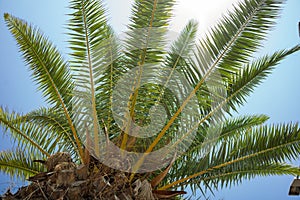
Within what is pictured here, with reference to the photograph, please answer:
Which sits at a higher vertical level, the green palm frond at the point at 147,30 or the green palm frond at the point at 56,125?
the green palm frond at the point at 147,30

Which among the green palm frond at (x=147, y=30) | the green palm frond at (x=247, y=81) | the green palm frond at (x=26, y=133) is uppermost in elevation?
the green palm frond at (x=147, y=30)

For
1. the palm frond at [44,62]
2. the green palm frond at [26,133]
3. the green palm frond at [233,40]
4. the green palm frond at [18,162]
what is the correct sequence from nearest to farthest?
the green palm frond at [233,40] < the palm frond at [44,62] < the green palm frond at [26,133] < the green palm frond at [18,162]

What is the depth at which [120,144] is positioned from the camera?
509 cm

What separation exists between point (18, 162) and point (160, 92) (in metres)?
2.83

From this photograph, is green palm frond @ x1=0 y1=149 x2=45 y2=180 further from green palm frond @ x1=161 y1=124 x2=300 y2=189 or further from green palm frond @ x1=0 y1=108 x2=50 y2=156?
green palm frond @ x1=161 y1=124 x2=300 y2=189

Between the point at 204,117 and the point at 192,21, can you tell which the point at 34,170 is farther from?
the point at 192,21

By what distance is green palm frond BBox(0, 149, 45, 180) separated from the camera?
21.4ft

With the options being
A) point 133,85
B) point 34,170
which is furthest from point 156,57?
point 34,170

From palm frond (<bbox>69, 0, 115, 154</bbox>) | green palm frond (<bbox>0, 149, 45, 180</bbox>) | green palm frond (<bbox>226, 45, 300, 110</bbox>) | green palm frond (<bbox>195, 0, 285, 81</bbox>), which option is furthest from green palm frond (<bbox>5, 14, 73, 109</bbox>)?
green palm frond (<bbox>226, 45, 300, 110</bbox>)

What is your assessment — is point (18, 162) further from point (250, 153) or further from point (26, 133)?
point (250, 153)

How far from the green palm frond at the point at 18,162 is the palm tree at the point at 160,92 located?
73 centimetres

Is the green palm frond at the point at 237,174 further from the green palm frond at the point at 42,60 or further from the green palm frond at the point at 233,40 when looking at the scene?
the green palm frond at the point at 42,60

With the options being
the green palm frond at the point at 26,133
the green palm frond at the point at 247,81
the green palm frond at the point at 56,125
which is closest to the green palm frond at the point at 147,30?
the green palm frond at the point at 247,81

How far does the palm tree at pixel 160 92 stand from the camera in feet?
16.6
